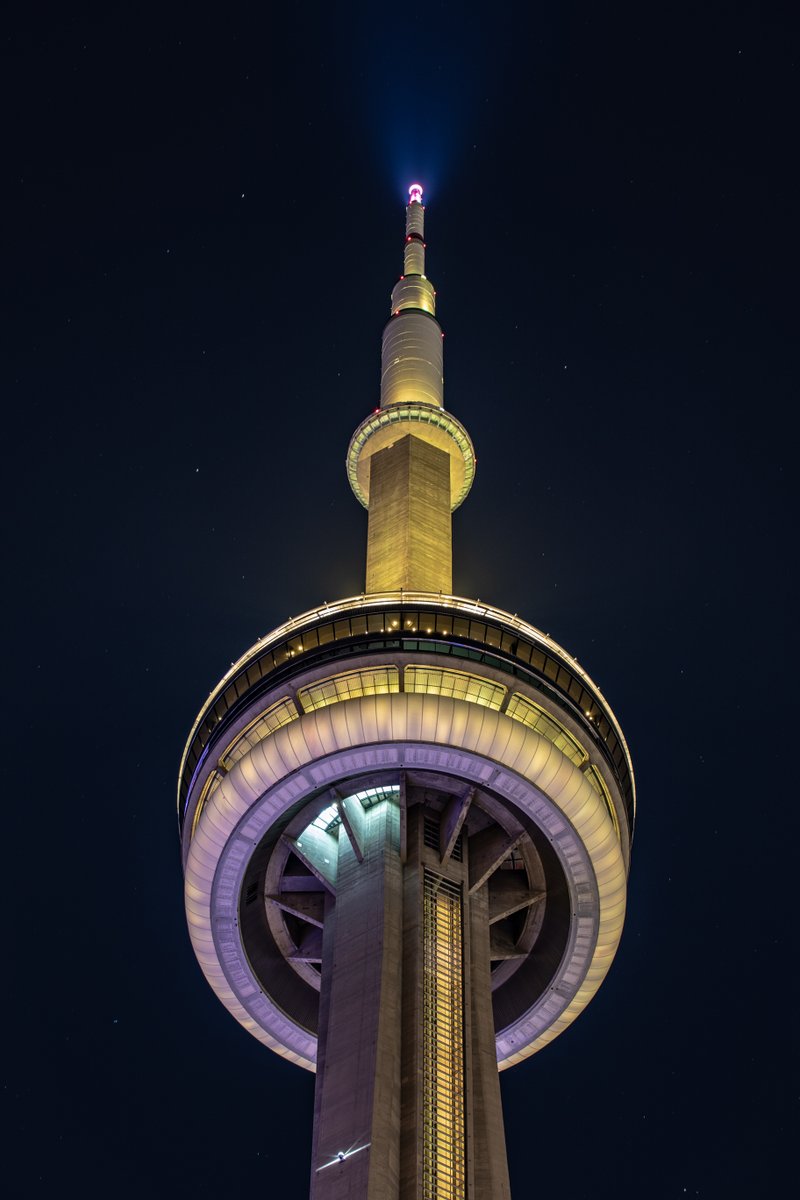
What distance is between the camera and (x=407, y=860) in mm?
50438

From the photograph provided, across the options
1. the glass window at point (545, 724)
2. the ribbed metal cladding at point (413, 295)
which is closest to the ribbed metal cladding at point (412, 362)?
the ribbed metal cladding at point (413, 295)

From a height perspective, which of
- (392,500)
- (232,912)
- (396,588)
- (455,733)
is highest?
(392,500)

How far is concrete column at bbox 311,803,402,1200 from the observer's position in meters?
40.8

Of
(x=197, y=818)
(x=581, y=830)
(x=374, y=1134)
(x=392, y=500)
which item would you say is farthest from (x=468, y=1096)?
(x=392, y=500)

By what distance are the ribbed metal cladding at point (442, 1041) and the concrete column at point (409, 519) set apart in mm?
14020

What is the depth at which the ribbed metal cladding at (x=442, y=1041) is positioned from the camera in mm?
41938

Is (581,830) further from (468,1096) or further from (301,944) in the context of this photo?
(301,944)

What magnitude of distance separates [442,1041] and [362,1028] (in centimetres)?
289

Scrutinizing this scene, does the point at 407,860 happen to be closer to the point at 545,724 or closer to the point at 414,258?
the point at 545,724

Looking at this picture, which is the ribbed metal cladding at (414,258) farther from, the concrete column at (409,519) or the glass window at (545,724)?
the glass window at (545,724)

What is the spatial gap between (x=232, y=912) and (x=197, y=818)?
3691 mm

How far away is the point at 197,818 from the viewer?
1988 inches

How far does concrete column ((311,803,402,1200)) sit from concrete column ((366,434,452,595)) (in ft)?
38.7

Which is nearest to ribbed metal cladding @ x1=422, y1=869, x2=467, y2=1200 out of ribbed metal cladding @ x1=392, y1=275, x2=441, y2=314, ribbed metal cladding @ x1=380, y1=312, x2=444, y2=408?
ribbed metal cladding @ x1=380, y1=312, x2=444, y2=408
